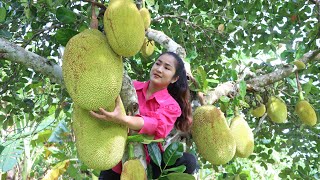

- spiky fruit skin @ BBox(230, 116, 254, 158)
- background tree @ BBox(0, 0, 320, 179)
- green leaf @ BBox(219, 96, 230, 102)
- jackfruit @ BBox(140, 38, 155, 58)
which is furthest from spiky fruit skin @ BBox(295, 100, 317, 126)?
jackfruit @ BBox(140, 38, 155, 58)

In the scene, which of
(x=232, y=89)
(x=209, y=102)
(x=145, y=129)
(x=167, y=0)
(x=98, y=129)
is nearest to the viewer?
Answer: (x=98, y=129)

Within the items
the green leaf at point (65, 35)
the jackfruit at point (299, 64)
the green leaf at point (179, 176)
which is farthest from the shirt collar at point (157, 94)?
the jackfruit at point (299, 64)

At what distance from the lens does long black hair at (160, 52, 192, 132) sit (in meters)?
1.72

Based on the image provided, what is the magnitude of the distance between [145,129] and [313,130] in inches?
77.7

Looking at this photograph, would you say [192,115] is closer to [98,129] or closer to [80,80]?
[98,129]

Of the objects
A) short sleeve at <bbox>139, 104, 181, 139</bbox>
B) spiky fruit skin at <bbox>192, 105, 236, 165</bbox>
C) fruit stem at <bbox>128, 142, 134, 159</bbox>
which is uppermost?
short sleeve at <bbox>139, 104, 181, 139</bbox>

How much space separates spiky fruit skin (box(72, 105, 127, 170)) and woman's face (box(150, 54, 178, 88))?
43 centimetres

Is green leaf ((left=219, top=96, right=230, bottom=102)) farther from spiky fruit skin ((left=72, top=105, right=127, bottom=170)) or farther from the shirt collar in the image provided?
spiky fruit skin ((left=72, top=105, right=127, bottom=170))

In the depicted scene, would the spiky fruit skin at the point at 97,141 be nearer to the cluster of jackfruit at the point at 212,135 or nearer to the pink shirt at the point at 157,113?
the pink shirt at the point at 157,113

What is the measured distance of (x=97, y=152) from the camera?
1231 mm

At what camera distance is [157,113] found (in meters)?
1.49

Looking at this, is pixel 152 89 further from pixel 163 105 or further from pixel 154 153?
pixel 154 153

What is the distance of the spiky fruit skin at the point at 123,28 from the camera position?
3.90 ft

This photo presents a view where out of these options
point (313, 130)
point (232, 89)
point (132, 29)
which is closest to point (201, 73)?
point (232, 89)
